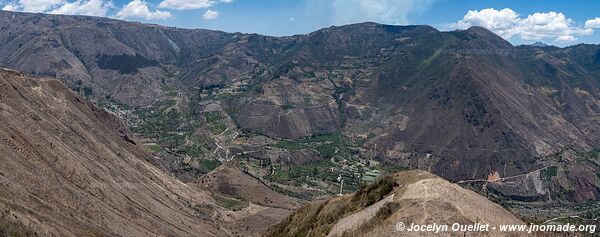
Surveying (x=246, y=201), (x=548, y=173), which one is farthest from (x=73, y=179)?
(x=548, y=173)

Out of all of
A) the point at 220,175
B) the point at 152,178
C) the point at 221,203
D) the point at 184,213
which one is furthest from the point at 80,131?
the point at 220,175

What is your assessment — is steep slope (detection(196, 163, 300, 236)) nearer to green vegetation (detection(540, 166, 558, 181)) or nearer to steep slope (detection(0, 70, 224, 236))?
steep slope (detection(0, 70, 224, 236))

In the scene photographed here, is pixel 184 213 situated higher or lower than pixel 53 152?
lower

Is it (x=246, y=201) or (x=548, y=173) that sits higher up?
(x=548, y=173)

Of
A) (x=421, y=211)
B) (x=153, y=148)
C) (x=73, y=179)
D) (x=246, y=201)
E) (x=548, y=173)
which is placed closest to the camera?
(x=421, y=211)

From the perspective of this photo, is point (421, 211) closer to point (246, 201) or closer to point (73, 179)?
point (73, 179)

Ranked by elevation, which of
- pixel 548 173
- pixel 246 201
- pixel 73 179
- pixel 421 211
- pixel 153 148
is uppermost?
pixel 421 211

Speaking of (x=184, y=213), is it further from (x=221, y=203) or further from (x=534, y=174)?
(x=534, y=174)

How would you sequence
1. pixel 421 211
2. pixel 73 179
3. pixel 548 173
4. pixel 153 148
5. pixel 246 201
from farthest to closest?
1. pixel 153 148
2. pixel 548 173
3. pixel 246 201
4. pixel 73 179
5. pixel 421 211
